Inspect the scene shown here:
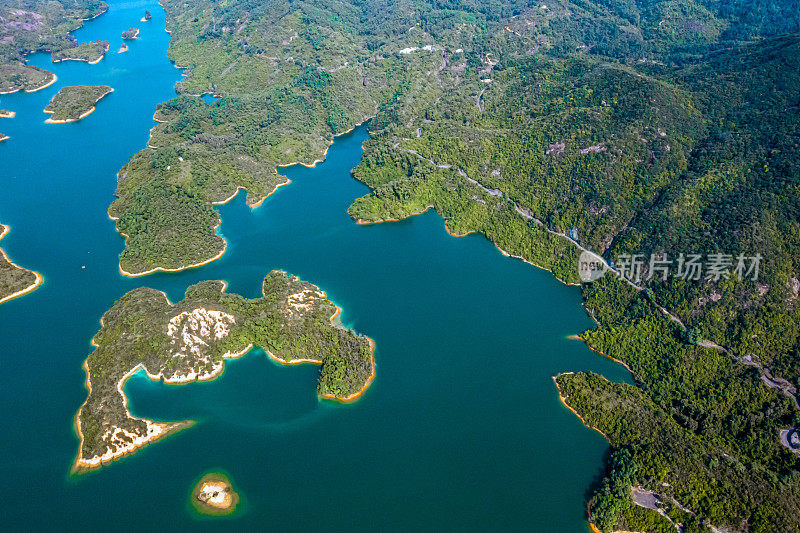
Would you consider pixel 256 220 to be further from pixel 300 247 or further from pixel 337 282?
pixel 337 282

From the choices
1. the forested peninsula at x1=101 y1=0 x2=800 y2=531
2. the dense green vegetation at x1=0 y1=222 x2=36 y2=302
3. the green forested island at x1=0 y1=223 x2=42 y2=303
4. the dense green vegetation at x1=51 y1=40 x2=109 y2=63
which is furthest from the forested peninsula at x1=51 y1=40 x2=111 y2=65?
the green forested island at x1=0 y1=223 x2=42 y2=303

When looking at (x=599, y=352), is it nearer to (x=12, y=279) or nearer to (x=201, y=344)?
(x=201, y=344)

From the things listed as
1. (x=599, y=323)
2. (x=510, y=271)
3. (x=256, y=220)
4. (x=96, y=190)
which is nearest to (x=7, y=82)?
(x=96, y=190)

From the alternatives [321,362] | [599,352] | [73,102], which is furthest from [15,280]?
[599,352]

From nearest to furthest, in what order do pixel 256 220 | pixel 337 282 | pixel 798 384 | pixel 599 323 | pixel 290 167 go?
1. pixel 798 384
2. pixel 599 323
3. pixel 337 282
4. pixel 256 220
5. pixel 290 167

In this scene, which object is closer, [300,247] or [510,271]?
[510,271]

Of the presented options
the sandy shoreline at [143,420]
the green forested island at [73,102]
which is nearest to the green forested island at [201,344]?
the sandy shoreline at [143,420]

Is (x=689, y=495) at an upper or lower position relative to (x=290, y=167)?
upper

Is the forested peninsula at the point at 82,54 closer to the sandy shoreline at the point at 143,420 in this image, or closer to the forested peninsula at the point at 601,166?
the forested peninsula at the point at 601,166
